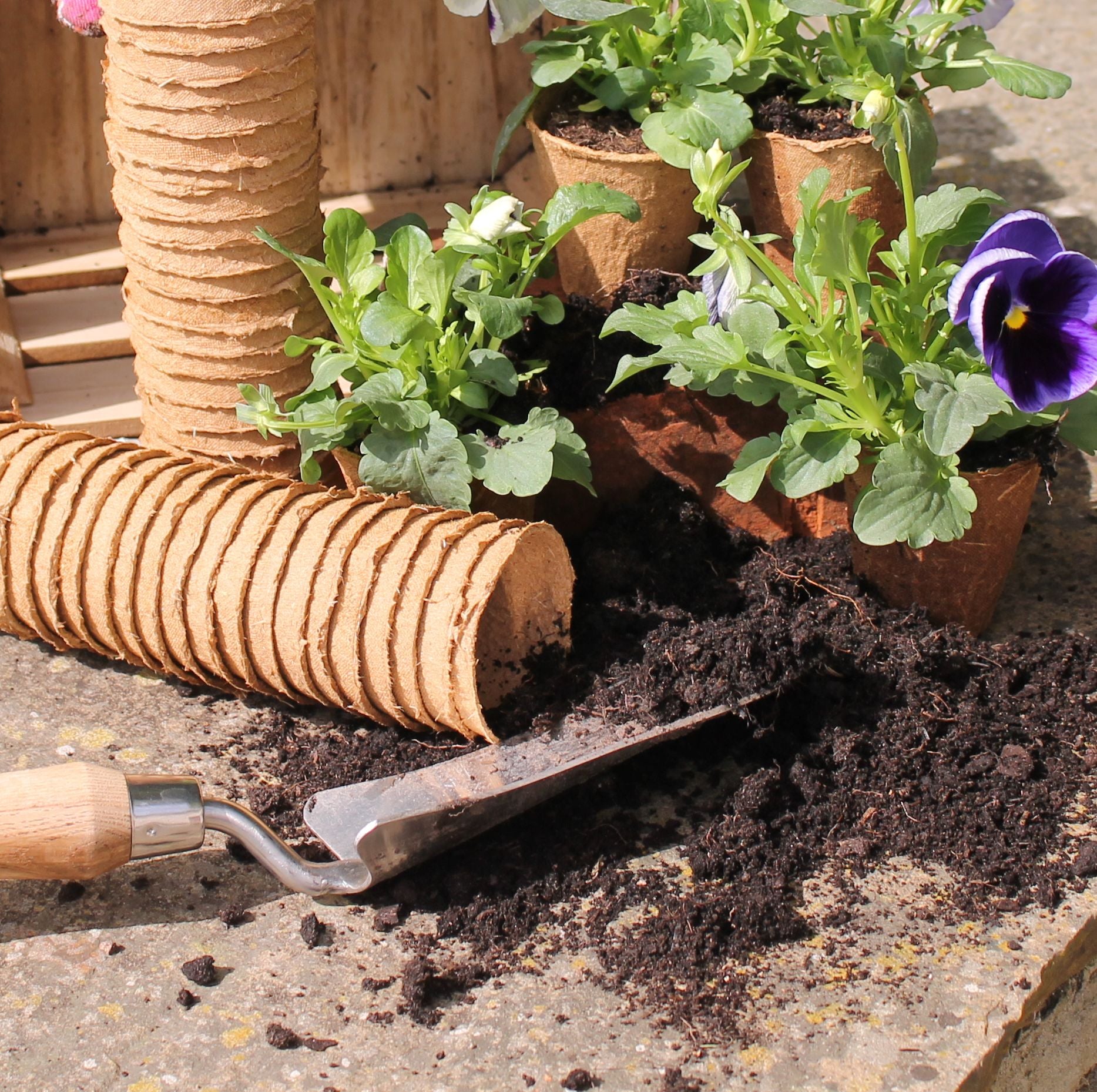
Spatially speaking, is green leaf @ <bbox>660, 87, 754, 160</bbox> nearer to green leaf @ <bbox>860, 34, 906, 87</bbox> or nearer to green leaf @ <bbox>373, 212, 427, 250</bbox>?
green leaf @ <bbox>860, 34, 906, 87</bbox>

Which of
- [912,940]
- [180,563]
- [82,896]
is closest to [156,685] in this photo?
[180,563]

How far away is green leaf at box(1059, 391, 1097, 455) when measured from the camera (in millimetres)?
1763

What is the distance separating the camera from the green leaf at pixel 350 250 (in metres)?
1.87

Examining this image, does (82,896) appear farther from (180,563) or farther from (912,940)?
(912,940)

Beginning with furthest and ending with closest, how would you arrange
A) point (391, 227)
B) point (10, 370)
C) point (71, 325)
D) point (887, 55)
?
point (71, 325)
point (10, 370)
point (391, 227)
point (887, 55)

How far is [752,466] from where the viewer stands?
69.4 inches

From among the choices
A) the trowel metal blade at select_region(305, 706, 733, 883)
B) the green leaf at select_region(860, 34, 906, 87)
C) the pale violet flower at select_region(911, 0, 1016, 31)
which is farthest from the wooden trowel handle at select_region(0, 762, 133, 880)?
the pale violet flower at select_region(911, 0, 1016, 31)

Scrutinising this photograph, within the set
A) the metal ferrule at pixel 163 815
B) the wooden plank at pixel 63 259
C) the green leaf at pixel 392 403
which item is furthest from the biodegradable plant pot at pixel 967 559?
the wooden plank at pixel 63 259

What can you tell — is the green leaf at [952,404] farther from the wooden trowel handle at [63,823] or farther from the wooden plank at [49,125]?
the wooden plank at [49,125]

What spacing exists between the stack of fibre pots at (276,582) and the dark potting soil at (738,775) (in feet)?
0.27

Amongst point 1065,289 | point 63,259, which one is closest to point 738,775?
point 1065,289

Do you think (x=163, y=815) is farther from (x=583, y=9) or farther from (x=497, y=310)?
(x=583, y=9)

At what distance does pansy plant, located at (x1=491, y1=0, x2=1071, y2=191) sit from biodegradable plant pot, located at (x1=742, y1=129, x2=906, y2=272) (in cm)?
6

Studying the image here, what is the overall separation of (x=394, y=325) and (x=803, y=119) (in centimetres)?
71
